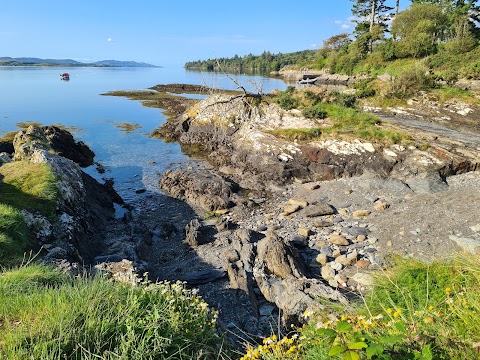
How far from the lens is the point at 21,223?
867cm

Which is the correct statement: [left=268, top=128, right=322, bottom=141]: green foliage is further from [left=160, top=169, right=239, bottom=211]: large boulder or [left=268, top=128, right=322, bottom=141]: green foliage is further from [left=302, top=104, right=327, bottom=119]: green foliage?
[left=160, top=169, right=239, bottom=211]: large boulder

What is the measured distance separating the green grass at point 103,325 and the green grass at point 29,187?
6.73 m

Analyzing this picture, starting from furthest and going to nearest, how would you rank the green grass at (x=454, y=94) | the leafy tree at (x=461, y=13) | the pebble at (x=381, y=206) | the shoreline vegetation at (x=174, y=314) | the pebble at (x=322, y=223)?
the leafy tree at (x=461, y=13)
the green grass at (x=454, y=94)
the pebble at (x=381, y=206)
the pebble at (x=322, y=223)
the shoreline vegetation at (x=174, y=314)

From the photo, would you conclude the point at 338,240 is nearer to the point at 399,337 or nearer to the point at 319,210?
the point at 319,210

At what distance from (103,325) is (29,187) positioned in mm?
9941

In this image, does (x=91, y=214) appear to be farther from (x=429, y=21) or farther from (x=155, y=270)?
(x=429, y=21)

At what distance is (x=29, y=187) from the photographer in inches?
442

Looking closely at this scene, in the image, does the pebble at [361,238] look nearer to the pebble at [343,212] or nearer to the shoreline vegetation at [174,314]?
the pebble at [343,212]

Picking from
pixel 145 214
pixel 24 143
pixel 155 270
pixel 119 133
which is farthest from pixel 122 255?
pixel 119 133

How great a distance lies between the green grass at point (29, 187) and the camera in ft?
33.3

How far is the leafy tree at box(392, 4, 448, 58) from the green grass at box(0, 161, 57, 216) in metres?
56.1

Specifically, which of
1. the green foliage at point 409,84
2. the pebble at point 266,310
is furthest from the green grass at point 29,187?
the green foliage at point 409,84

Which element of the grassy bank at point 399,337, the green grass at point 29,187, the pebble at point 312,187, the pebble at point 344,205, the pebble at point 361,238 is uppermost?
the grassy bank at point 399,337

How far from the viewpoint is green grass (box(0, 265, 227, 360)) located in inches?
123
